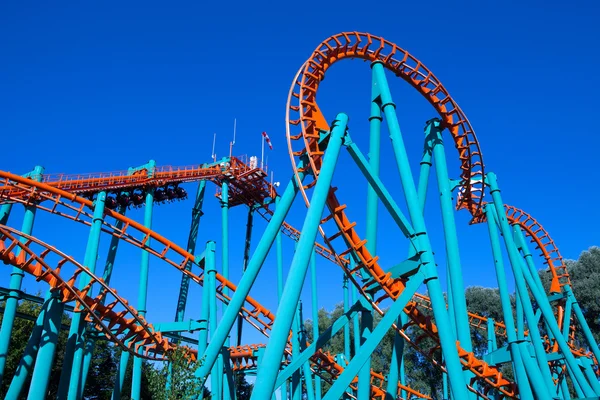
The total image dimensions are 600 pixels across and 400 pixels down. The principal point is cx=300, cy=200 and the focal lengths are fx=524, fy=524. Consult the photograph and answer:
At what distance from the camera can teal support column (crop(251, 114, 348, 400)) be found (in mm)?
6047

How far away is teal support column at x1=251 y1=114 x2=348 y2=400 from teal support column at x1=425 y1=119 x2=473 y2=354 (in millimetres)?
3444

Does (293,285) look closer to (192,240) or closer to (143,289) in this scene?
(143,289)

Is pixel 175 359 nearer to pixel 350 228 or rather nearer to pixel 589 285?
pixel 350 228

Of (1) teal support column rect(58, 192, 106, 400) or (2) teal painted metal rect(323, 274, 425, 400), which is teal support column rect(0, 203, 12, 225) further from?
(2) teal painted metal rect(323, 274, 425, 400)

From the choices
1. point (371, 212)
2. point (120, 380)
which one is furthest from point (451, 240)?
point (120, 380)

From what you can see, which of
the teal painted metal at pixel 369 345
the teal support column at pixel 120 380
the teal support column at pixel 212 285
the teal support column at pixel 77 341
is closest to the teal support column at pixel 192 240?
the teal support column at pixel 120 380

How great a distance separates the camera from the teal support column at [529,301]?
11656 millimetres

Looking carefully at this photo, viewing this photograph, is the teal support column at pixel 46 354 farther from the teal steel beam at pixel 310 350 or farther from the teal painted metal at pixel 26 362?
the teal steel beam at pixel 310 350

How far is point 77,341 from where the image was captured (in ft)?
38.4

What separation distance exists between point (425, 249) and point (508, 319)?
3887 millimetres

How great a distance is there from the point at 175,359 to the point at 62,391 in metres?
5.90

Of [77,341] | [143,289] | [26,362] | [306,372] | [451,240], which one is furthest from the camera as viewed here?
[143,289]

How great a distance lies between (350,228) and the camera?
366 inches

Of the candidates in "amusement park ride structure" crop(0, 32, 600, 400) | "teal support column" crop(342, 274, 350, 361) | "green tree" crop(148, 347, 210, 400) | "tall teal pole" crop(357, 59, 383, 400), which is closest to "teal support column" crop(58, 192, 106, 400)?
"amusement park ride structure" crop(0, 32, 600, 400)
